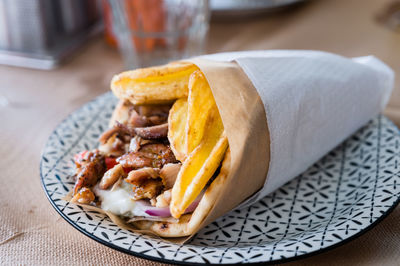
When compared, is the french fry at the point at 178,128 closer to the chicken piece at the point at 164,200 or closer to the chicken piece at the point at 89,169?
the chicken piece at the point at 164,200

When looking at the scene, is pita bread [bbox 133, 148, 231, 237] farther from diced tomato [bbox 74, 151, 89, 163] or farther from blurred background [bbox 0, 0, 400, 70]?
blurred background [bbox 0, 0, 400, 70]

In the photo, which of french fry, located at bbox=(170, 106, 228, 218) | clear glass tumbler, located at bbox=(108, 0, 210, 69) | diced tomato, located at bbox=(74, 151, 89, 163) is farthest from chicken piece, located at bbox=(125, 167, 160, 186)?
clear glass tumbler, located at bbox=(108, 0, 210, 69)

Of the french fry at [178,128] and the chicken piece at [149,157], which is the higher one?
the french fry at [178,128]

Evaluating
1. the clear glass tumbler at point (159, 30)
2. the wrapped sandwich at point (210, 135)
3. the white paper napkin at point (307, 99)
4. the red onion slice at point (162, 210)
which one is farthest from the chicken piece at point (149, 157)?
the clear glass tumbler at point (159, 30)

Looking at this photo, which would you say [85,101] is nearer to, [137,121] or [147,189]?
[137,121]

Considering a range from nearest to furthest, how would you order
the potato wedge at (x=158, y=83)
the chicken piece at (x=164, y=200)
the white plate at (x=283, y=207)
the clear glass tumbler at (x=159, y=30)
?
the white plate at (x=283, y=207) < the chicken piece at (x=164, y=200) < the potato wedge at (x=158, y=83) < the clear glass tumbler at (x=159, y=30)

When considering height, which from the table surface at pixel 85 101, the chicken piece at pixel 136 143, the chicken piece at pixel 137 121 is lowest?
the table surface at pixel 85 101

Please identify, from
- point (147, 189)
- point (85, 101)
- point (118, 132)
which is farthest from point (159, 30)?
point (147, 189)

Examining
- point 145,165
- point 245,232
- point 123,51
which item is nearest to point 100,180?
point 145,165
